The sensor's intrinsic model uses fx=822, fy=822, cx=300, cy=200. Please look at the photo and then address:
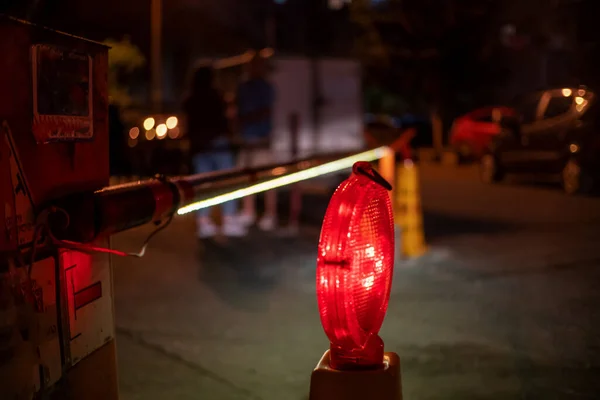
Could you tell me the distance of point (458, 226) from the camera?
1045cm

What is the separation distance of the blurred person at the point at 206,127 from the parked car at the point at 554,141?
6954mm

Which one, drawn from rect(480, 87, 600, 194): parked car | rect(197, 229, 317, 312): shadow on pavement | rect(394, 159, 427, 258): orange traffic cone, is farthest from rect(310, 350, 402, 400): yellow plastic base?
rect(480, 87, 600, 194): parked car

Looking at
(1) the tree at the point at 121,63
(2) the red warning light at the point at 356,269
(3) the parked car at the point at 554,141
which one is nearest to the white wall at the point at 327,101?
(3) the parked car at the point at 554,141

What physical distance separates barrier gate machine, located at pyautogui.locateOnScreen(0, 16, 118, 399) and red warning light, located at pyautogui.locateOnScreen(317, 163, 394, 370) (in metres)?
0.92

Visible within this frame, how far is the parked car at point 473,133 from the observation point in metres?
21.0

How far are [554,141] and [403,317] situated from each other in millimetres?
9471

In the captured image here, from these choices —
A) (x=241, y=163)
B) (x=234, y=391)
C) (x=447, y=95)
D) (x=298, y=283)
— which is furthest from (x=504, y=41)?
(x=234, y=391)

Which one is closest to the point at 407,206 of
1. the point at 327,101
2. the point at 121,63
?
the point at 327,101

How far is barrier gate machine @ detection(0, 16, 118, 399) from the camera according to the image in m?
2.51

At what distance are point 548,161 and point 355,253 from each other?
12750 mm

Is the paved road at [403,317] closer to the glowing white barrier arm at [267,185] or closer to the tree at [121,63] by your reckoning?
the glowing white barrier arm at [267,185]

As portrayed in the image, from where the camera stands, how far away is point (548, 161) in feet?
47.8

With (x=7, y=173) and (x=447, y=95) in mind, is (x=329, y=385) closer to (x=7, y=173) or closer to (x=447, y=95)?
(x=7, y=173)

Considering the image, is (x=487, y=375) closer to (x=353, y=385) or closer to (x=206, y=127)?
(x=353, y=385)
